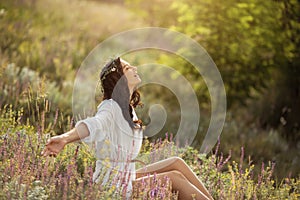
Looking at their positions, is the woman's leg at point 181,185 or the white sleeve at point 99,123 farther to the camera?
the woman's leg at point 181,185

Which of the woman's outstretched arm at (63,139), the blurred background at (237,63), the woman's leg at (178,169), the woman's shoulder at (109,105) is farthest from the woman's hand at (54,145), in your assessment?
the blurred background at (237,63)

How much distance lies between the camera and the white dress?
12.3 ft

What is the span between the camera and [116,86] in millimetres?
3994

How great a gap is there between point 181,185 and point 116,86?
812 mm

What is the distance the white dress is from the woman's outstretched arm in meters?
0.15

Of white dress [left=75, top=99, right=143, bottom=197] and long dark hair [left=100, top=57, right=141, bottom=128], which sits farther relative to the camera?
long dark hair [left=100, top=57, right=141, bottom=128]

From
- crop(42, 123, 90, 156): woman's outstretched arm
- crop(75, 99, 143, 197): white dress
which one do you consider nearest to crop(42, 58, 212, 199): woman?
crop(75, 99, 143, 197): white dress

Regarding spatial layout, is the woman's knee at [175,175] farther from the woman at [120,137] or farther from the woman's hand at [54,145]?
the woman's hand at [54,145]

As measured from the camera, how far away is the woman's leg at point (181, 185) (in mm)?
3994

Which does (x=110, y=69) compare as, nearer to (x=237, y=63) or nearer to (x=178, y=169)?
(x=178, y=169)

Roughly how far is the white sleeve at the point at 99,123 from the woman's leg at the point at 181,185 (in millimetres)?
457

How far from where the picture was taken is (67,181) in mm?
3574

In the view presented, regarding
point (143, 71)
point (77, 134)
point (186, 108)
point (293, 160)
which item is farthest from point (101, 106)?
point (143, 71)

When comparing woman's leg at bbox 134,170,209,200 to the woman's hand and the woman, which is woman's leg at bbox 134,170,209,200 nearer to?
the woman
